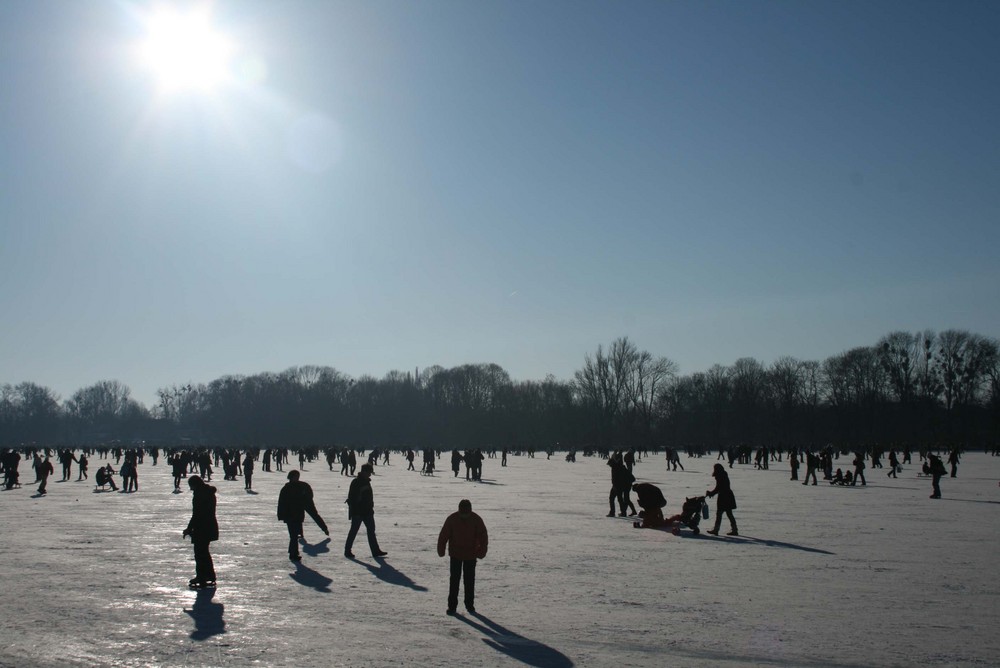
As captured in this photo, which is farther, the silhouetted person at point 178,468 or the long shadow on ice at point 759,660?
the silhouetted person at point 178,468

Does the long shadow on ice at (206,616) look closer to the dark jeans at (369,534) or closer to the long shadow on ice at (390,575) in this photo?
the long shadow on ice at (390,575)

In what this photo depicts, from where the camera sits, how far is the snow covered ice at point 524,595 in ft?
22.6

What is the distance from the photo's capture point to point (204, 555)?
9664mm

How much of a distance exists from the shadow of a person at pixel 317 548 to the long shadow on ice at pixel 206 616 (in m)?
3.28

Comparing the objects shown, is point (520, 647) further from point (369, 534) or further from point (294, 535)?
point (294, 535)

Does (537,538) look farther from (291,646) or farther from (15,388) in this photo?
(15,388)

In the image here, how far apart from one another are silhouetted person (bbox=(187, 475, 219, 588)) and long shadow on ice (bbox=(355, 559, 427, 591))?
6.86 feet

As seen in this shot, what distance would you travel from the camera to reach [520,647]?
7062mm

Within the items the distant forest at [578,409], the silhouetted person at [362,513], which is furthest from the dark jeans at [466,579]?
the distant forest at [578,409]

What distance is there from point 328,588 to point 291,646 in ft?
9.15

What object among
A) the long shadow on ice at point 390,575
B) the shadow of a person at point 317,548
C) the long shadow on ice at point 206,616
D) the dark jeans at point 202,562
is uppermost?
the dark jeans at point 202,562

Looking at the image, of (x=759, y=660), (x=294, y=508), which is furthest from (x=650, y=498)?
(x=759, y=660)

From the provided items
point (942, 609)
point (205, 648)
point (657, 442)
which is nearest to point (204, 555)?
point (205, 648)

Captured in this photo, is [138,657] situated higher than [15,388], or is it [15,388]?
[15,388]
